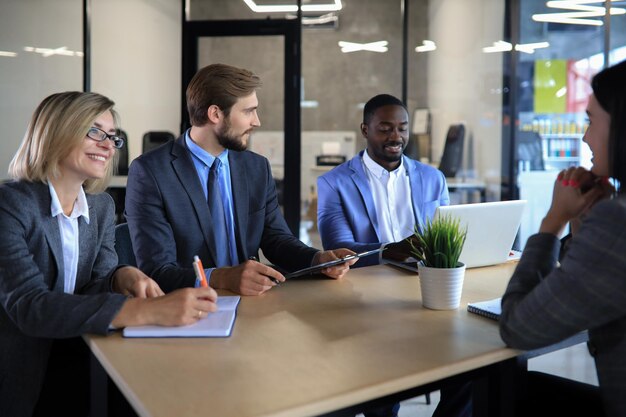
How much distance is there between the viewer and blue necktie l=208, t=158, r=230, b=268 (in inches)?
97.1

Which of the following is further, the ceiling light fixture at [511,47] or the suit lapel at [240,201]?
the ceiling light fixture at [511,47]

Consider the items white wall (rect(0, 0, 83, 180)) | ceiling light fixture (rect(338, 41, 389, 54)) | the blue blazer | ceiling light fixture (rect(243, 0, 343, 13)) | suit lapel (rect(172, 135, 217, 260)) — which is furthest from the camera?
ceiling light fixture (rect(338, 41, 389, 54))

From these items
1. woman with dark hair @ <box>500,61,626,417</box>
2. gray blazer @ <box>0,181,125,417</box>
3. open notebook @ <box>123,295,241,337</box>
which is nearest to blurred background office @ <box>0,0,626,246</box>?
gray blazer @ <box>0,181,125,417</box>

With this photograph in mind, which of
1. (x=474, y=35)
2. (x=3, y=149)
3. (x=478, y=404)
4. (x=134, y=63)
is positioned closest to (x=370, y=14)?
(x=474, y=35)

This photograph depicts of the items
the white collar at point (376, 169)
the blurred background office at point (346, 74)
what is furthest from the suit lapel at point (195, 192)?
the blurred background office at point (346, 74)

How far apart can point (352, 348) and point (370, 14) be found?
5114 mm

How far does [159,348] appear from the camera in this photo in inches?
56.8

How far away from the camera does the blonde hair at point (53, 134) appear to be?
1817 mm

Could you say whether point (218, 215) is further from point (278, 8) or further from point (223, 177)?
point (278, 8)

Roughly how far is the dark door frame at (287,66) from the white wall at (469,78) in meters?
1.26

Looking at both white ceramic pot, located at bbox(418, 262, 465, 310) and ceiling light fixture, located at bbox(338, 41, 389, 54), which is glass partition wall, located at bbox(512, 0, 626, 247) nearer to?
ceiling light fixture, located at bbox(338, 41, 389, 54)

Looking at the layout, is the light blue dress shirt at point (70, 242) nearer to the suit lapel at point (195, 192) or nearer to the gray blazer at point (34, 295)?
the gray blazer at point (34, 295)

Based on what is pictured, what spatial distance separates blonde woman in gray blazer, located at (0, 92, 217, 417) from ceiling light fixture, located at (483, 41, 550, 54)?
478 centimetres

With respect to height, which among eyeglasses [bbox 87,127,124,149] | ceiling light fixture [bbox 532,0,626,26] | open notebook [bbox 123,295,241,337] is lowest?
open notebook [bbox 123,295,241,337]
